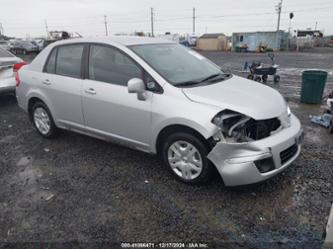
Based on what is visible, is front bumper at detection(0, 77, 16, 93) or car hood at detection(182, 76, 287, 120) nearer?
car hood at detection(182, 76, 287, 120)

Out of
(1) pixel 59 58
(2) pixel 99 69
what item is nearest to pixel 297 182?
(2) pixel 99 69

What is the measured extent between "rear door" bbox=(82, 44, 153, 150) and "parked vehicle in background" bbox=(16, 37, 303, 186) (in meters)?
0.01

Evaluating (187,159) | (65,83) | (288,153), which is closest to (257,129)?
(288,153)

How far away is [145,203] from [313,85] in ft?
18.2

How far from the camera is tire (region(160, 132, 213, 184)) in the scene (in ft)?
9.81

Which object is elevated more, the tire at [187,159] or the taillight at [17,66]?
the taillight at [17,66]

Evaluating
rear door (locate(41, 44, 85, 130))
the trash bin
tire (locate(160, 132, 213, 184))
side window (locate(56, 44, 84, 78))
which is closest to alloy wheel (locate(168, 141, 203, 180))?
tire (locate(160, 132, 213, 184))

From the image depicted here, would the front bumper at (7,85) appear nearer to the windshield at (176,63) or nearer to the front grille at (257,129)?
the windshield at (176,63)

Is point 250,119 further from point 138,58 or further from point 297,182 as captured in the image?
point 138,58

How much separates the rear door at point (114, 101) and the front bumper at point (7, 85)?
13.2 feet

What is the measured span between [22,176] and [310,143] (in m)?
4.38

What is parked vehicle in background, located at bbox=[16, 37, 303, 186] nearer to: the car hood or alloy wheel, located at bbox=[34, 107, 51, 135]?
the car hood

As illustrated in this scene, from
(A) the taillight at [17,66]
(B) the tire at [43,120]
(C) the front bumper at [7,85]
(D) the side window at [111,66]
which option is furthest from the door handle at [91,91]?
(C) the front bumper at [7,85]

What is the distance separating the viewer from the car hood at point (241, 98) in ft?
9.41
